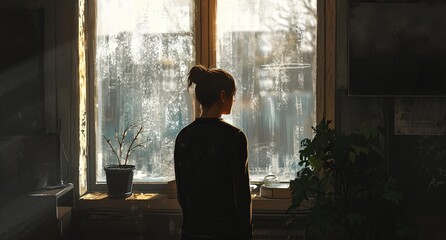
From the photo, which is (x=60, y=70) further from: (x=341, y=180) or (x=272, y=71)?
(x=341, y=180)

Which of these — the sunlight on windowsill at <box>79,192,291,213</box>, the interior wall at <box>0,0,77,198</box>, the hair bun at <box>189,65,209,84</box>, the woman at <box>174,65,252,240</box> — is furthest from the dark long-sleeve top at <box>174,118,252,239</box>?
the interior wall at <box>0,0,77,198</box>

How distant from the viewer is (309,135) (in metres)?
3.39

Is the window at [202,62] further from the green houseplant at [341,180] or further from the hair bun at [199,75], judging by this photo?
the hair bun at [199,75]

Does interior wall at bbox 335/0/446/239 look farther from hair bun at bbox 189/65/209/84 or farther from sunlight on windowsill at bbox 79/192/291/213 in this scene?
hair bun at bbox 189/65/209/84

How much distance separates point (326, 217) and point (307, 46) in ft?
3.68

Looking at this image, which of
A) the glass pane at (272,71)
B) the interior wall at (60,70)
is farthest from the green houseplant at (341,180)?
the interior wall at (60,70)

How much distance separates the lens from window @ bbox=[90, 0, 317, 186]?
337cm

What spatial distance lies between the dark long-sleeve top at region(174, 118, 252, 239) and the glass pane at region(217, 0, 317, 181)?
1.39m

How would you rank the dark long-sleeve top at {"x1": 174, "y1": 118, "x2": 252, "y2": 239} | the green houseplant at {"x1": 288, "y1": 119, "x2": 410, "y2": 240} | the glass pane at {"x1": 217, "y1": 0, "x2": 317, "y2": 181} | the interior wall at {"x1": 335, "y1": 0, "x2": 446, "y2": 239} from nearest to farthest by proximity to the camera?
the dark long-sleeve top at {"x1": 174, "y1": 118, "x2": 252, "y2": 239}
the green houseplant at {"x1": 288, "y1": 119, "x2": 410, "y2": 240}
the interior wall at {"x1": 335, "y1": 0, "x2": 446, "y2": 239}
the glass pane at {"x1": 217, "y1": 0, "x2": 317, "y2": 181}

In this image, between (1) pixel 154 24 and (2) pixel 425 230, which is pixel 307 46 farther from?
(2) pixel 425 230

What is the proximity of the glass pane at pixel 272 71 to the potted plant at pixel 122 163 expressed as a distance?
0.63 metres

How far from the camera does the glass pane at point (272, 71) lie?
3361 millimetres

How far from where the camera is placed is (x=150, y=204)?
331 cm

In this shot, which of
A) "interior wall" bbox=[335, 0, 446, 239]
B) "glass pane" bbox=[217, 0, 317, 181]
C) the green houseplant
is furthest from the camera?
"glass pane" bbox=[217, 0, 317, 181]
